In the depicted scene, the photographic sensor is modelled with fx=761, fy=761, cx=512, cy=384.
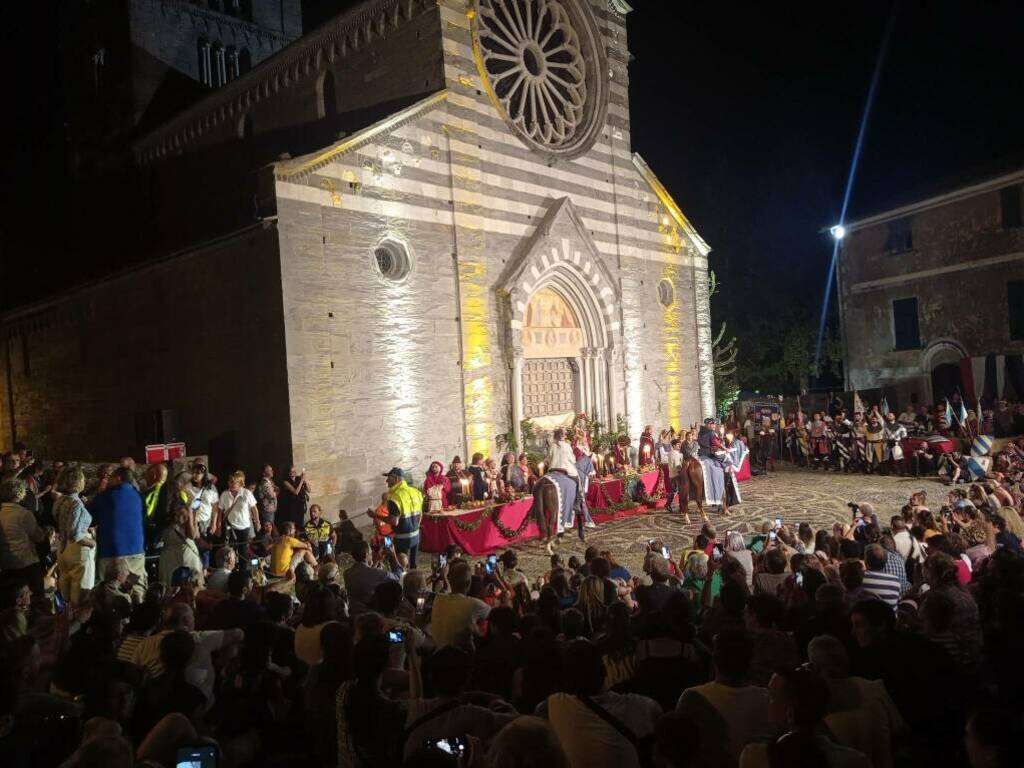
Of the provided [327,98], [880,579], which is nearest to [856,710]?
[880,579]

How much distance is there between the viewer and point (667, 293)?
76.6ft

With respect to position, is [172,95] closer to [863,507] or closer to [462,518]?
[462,518]

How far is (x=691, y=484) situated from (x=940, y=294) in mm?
17533

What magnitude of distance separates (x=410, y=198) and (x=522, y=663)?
13.3 m

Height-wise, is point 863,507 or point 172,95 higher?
point 172,95

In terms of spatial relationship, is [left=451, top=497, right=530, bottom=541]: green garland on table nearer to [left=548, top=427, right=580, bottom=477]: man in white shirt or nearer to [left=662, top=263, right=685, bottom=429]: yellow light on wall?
[left=548, top=427, right=580, bottom=477]: man in white shirt

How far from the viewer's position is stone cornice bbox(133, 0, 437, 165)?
58.1ft

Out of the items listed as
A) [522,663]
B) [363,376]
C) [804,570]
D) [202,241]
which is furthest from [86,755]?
[202,241]

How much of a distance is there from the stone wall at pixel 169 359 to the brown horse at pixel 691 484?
322 inches

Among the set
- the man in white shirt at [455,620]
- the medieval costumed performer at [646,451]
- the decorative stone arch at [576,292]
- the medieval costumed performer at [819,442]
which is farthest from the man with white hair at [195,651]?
the medieval costumed performer at [819,442]

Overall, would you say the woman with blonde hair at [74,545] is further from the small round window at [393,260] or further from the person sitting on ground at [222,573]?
the small round window at [393,260]

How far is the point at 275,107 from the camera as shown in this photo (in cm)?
2031

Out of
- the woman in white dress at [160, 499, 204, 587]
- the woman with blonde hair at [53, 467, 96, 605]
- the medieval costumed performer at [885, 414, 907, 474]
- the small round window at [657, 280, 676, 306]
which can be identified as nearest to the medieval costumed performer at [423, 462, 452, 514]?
the woman in white dress at [160, 499, 204, 587]

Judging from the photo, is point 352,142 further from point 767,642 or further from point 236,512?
point 767,642
